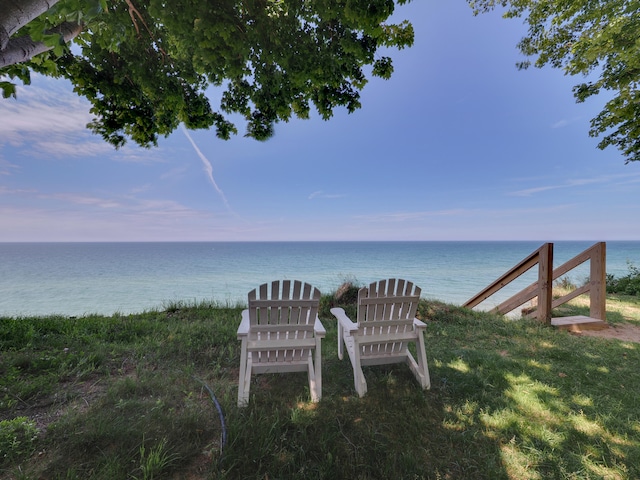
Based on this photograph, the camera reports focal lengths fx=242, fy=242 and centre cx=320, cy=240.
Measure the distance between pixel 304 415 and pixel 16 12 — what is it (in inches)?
124

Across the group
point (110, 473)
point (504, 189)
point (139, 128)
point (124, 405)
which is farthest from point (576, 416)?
point (504, 189)

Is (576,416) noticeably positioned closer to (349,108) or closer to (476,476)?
(476,476)

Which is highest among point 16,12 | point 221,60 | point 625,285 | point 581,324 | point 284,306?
point 221,60

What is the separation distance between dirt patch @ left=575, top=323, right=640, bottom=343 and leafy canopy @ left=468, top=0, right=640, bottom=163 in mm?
5666

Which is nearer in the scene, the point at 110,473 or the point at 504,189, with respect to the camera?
the point at 110,473

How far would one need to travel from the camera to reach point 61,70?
13.7 ft

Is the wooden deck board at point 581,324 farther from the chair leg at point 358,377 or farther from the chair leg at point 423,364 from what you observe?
the chair leg at point 358,377

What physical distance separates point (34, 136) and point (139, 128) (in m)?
36.5

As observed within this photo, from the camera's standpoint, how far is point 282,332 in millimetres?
2668

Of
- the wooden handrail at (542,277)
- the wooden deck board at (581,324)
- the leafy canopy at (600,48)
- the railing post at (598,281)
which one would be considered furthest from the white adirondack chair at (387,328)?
the leafy canopy at (600,48)

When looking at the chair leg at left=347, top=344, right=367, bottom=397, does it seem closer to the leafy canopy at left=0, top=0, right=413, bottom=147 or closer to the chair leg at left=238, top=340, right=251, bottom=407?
the chair leg at left=238, top=340, right=251, bottom=407

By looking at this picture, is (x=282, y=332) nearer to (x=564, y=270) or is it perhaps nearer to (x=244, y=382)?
(x=244, y=382)

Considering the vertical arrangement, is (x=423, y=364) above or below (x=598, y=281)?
below

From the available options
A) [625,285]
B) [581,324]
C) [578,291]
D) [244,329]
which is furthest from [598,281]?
[625,285]
